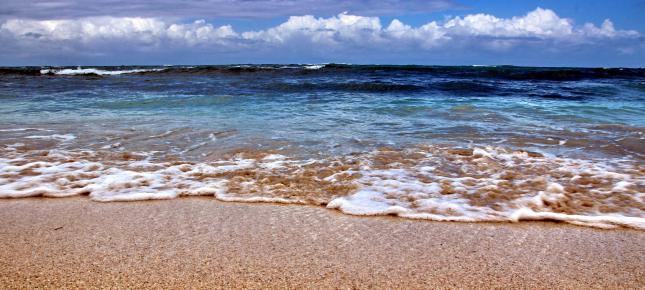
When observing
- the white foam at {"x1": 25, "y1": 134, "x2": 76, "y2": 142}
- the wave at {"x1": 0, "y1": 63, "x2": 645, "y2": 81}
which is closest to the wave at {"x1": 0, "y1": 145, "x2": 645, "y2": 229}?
the white foam at {"x1": 25, "y1": 134, "x2": 76, "y2": 142}

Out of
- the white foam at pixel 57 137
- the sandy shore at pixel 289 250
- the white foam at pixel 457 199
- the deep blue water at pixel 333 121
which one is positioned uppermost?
the deep blue water at pixel 333 121

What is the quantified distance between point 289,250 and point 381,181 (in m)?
1.60

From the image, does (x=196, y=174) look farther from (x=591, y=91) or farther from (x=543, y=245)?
(x=591, y=91)

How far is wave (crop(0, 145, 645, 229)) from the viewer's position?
3420 mm

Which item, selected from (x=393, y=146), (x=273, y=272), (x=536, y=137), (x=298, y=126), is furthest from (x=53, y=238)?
(x=536, y=137)

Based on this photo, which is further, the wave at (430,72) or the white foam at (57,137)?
the wave at (430,72)

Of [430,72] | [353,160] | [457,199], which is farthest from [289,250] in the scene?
[430,72]

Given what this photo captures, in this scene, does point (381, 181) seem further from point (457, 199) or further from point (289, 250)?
point (289, 250)

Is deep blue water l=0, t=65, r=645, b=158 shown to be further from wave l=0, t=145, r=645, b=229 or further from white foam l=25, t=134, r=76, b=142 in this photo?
wave l=0, t=145, r=645, b=229

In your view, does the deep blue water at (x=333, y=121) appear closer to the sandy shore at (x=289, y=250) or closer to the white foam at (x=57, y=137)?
the white foam at (x=57, y=137)

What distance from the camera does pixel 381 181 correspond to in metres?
4.07

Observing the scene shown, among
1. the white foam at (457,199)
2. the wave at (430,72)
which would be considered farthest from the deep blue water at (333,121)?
the wave at (430,72)

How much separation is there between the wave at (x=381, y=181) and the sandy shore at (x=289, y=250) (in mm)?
248

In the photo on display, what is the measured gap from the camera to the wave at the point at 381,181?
3.42 metres
